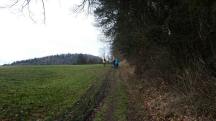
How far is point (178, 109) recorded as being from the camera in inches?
588

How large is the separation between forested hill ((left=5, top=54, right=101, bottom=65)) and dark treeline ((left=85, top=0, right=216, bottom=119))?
344 feet

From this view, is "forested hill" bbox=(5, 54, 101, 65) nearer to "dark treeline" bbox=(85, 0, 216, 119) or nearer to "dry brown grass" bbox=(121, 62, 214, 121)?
"dark treeline" bbox=(85, 0, 216, 119)

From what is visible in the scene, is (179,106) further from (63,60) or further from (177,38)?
(63,60)

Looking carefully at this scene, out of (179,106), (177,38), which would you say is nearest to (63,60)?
(177,38)

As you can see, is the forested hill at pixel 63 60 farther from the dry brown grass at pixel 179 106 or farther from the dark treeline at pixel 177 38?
the dry brown grass at pixel 179 106

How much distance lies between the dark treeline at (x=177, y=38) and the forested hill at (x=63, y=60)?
104864 millimetres

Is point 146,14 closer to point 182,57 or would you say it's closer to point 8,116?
point 182,57

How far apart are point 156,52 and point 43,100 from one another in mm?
6750

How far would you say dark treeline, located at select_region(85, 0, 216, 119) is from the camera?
13.8 meters

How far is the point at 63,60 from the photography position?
150 m

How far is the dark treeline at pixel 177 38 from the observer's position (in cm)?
1382

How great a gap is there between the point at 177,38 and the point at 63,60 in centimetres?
13142

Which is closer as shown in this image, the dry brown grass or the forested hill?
the dry brown grass

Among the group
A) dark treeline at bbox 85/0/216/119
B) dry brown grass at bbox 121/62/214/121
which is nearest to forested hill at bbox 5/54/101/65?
dark treeline at bbox 85/0/216/119
